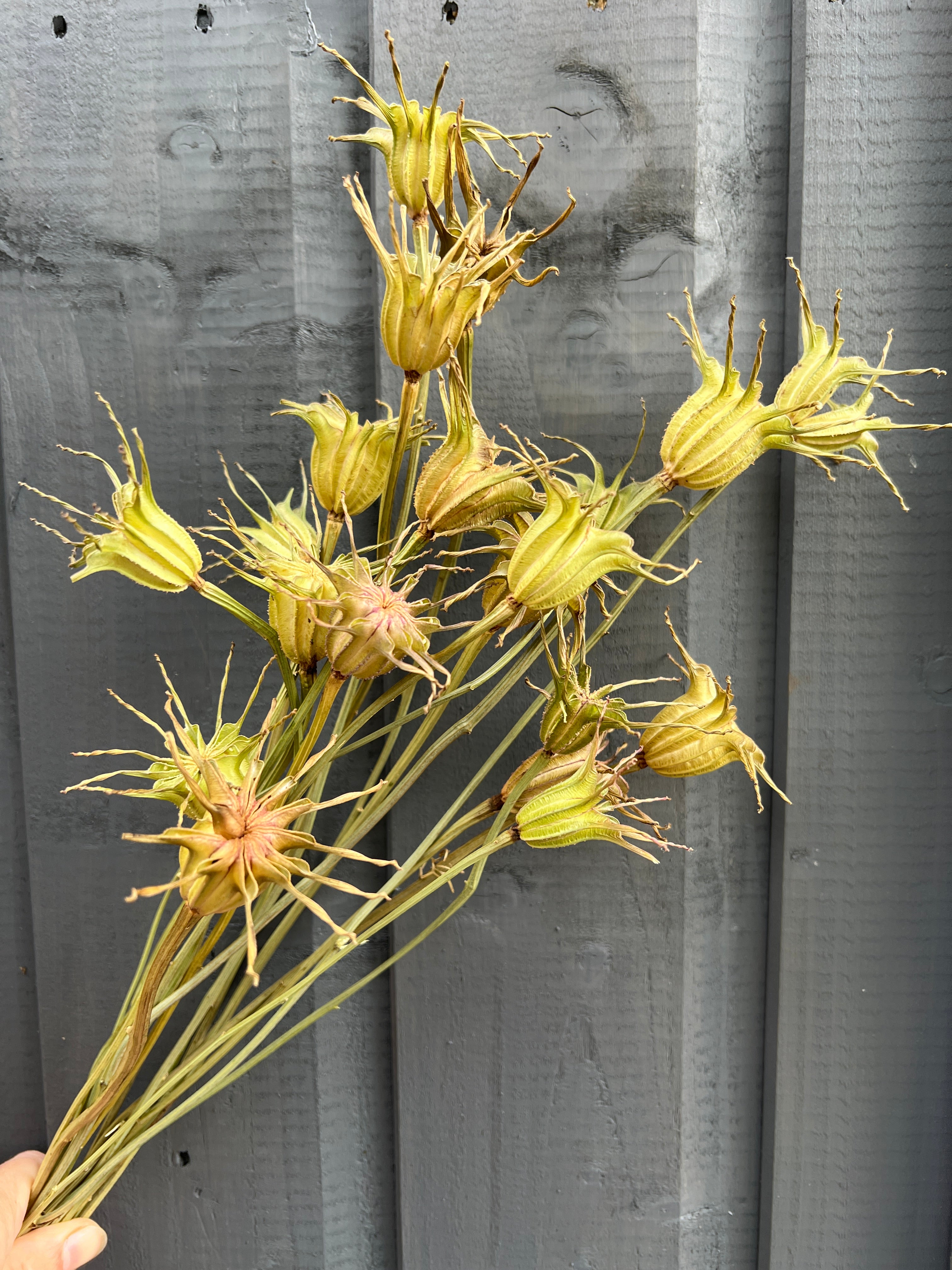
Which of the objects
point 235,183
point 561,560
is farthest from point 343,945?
point 235,183

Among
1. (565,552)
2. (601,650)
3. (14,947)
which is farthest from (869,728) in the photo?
(14,947)

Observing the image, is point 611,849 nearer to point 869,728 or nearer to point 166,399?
point 869,728

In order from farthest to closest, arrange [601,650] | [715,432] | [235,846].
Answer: [601,650] → [715,432] → [235,846]

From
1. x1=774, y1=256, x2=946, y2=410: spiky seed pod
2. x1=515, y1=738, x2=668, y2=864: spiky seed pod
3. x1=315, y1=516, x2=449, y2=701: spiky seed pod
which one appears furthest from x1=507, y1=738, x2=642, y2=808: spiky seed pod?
x1=774, y1=256, x2=946, y2=410: spiky seed pod

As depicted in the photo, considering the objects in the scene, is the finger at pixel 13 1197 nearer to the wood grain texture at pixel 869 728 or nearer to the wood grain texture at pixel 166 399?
the wood grain texture at pixel 166 399

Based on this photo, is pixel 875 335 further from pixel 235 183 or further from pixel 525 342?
pixel 235 183

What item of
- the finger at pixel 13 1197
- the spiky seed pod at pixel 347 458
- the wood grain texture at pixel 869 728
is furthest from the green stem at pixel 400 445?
the finger at pixel 13 1197

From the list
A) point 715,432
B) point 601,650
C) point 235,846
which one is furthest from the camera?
point 601,650

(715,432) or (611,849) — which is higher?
(715,432)
